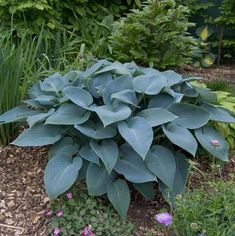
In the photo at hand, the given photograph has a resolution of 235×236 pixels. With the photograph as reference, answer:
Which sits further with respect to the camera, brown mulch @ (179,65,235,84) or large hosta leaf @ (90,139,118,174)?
brown mulch @ (179,65,235,84)

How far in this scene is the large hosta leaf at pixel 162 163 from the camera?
260 cm

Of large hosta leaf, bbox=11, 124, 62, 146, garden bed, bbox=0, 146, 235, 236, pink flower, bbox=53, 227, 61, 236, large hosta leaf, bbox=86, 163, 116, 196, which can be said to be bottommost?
garden bed, bbox=0, 146, 235, 236

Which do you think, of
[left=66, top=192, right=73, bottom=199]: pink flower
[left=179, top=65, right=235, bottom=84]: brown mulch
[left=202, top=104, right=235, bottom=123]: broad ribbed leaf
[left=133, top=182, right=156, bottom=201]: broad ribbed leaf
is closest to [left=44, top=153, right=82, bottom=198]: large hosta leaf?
[left=66, top=192, right=73, bottom=199]: pink flower

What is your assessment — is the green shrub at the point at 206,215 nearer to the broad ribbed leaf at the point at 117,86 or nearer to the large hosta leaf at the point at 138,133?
the large hosta leaf at the point at 138,133

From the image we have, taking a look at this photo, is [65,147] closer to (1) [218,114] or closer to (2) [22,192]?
(2) [22,192]

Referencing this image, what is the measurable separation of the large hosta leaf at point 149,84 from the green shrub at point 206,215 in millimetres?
658

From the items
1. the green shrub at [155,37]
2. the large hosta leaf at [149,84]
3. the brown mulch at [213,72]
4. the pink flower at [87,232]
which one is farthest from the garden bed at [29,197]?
the brown mulch at [213,72]

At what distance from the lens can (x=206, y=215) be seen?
230 centimetres

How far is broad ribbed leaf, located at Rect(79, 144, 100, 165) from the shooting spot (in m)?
2.61

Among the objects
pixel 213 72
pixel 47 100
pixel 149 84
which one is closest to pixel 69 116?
pixel 47 100

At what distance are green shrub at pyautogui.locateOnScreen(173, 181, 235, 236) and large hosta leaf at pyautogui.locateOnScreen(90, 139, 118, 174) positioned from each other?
0.40m

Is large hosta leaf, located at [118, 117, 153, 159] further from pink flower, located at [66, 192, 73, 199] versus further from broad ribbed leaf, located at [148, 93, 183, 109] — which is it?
pink flower, located at [66, 192, 73, 199]

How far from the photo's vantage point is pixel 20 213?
2752 mm

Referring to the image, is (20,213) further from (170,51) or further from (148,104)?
Result: (170,51)
